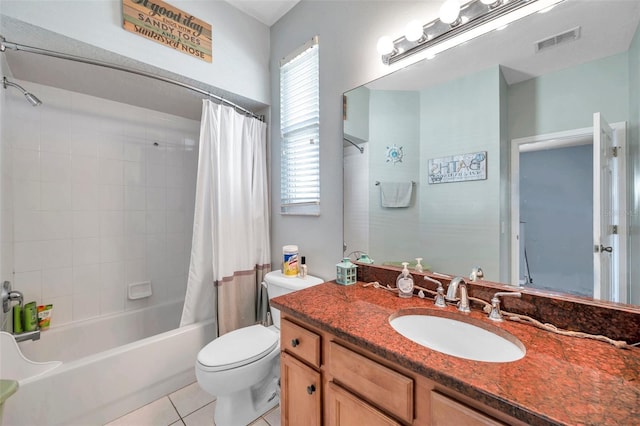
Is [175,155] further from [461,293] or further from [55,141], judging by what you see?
[461,293]

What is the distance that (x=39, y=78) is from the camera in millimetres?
1767

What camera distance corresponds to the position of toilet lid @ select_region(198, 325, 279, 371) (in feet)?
4.35

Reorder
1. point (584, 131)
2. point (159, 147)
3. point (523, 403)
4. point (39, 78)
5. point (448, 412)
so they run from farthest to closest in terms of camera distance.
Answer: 1. point (159, 147)
2. point (39, 78)
3. point (584, 131)
4. point (448, 412)
5. point (523, 403)

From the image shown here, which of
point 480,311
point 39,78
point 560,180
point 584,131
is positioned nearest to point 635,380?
point 480,311

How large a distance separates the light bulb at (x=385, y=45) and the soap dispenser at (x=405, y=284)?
1.13m

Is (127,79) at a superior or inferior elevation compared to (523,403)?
superior

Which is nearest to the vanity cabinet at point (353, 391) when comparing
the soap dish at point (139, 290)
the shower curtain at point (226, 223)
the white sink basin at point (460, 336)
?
the white sink basin at point (460, 336)

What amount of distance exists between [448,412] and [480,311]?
51 centimetres

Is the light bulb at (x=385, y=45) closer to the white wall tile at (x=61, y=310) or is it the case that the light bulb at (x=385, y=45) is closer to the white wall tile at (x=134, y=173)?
the white wall tile at (x=134, y=173)

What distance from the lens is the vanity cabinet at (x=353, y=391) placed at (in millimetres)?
633

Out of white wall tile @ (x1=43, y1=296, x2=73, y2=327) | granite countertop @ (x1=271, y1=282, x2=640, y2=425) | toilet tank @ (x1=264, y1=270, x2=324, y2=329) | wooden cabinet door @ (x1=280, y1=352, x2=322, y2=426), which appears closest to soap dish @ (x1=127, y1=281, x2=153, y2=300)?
white wall tile @ (x1=43, y1=296, x2=73, y2=327)

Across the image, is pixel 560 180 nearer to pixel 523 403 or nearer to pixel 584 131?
pixel 584 131

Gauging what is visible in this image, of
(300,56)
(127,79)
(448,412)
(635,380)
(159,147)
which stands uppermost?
(300,56)

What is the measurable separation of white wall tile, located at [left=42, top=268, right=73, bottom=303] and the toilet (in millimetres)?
1436
